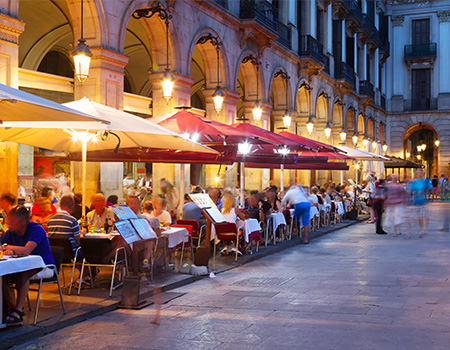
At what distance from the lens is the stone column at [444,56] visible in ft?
159

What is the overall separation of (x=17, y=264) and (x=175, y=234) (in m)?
4.19

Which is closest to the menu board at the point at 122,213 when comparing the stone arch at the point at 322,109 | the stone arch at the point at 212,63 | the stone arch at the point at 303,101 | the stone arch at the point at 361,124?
the stone arch at the point at 212,63

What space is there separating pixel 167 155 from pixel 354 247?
4862 mm

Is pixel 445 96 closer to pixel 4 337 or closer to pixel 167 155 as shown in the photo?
pixel 167 155

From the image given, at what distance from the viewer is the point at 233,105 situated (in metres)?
21.1

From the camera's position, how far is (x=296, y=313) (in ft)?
24.9

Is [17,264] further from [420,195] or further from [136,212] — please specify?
[420,195]

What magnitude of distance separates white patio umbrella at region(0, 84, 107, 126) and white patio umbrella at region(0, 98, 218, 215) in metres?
1.71

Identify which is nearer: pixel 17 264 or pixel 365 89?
pixel 17 264

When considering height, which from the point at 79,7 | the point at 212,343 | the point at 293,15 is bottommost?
the point at 212,343

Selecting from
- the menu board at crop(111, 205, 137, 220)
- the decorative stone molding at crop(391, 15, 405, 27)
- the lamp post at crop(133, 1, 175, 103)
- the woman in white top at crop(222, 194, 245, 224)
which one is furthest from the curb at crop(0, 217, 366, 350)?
the decorative stone molding at crop(391, 15, 405, 27)

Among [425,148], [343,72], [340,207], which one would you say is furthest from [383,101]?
[340,207]

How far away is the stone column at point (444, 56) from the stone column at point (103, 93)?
3908 cm

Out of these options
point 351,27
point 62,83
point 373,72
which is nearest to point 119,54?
point 62,83
